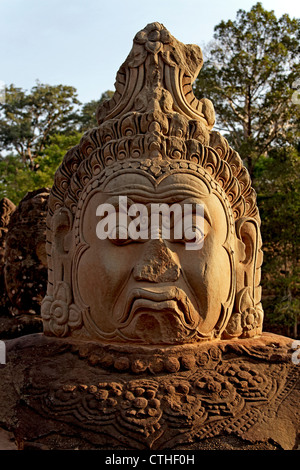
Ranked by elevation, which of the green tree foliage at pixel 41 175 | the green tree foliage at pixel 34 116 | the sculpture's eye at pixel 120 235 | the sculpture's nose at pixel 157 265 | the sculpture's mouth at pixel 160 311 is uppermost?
the green tree foliage at pixel 34 116

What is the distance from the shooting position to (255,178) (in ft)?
39.2

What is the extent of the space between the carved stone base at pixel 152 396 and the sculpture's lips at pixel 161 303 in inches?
8.8

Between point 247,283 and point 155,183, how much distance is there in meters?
1.15

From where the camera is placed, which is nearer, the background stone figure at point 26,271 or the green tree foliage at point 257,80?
the background stone figure at point 26,271

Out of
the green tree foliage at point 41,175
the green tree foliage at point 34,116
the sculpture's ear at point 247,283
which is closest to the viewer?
the sculpture's ear at point 247,283

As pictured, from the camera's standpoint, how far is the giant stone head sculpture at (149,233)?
3.04 metres

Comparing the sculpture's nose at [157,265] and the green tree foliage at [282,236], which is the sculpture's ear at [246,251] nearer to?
the sculpture's nose at [157,265]

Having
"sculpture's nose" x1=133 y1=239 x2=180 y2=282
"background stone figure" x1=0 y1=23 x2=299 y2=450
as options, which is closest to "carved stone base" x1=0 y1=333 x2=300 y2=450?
"background stone figure" x1=0 y1=23 x2=299 y2=450

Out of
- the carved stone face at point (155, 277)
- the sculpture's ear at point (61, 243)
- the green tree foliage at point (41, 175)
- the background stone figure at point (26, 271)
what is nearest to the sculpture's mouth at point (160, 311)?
the carved stone face at point (155, 277)

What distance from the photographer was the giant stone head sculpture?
120 inches

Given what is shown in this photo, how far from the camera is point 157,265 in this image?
301 centimetres

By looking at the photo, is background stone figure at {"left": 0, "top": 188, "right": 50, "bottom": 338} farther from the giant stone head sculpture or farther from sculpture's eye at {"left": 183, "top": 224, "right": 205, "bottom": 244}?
sculpture's eye at {"left": 183, "top": 224, "right": 205, "bottom": 244}

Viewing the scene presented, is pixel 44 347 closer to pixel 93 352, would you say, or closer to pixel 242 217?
pixel 93 352

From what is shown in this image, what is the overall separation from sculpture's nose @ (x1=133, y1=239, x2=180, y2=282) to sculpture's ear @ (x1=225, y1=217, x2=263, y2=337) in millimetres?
682
